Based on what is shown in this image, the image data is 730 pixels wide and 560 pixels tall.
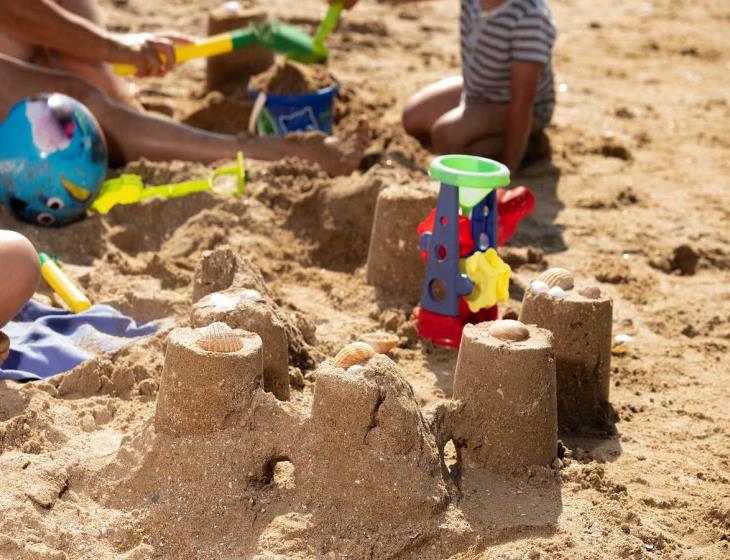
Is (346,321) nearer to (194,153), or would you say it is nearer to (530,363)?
(530,363)

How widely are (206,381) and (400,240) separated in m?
1.23

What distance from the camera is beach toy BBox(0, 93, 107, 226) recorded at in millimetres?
3443

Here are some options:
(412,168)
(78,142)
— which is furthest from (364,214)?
(78,142)

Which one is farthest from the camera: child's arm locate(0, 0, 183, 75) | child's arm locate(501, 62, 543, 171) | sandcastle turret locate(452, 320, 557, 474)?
child's arm locate(501, 62, 543, 171)

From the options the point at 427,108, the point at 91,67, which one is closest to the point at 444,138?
the point at 427,108

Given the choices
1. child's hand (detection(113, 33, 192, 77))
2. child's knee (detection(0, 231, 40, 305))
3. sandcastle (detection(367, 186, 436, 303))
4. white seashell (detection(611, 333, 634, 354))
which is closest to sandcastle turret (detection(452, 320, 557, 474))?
white seashell (detection(611, 333, 634, 354))

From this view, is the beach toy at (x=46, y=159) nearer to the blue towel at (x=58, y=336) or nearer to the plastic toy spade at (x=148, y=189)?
the plastic toy spade at (x=148, y=189)

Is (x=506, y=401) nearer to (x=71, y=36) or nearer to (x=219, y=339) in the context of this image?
(x=219, y=339)

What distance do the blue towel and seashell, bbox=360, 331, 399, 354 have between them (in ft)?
1.87

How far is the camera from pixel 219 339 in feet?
7.13

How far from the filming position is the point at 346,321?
3104 millimetres

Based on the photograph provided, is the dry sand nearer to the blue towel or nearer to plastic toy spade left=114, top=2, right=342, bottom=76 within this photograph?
the blue towel

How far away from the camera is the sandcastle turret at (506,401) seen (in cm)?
229

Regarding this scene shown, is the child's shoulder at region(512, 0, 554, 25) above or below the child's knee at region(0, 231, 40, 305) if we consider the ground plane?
above
